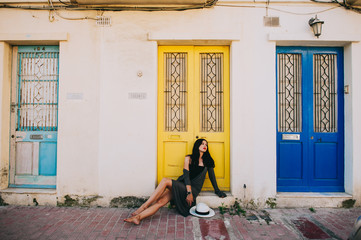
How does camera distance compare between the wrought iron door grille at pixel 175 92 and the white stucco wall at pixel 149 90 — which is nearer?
the white stucco wall at pixel 149 90

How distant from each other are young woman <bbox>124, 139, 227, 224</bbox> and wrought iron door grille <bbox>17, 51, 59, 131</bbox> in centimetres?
277

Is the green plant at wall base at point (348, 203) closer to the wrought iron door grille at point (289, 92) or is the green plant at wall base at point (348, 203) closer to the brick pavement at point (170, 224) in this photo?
the brick pavement at point (170, 224)

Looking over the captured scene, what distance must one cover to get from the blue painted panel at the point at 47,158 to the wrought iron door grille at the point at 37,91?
376mm

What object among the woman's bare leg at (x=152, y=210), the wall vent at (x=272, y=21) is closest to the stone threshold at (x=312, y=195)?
the woman's bare leg at (x=152, y=210)

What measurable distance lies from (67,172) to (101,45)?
273 cm

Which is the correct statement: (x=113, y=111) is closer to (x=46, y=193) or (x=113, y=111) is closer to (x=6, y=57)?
(x=46, y=193)

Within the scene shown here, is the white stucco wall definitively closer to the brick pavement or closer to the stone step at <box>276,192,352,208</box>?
the stone step at <box>276,192,352,208</box>

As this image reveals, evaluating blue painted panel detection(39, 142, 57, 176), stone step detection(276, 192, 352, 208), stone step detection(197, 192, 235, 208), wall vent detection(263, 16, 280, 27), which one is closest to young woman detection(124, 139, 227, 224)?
stone step detection(197, 192, 235, 208)

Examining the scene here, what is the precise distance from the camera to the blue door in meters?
4.66

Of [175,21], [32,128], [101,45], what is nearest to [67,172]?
[32,128]

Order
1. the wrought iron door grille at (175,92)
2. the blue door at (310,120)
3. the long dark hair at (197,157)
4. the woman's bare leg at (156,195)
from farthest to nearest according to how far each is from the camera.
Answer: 1. the wrought iron door grille at (175,92)
2. the blue door at (310,120)
3. the long dark hair at (197,157)
4. the woman's bare leg at (156,195)

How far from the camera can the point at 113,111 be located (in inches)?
177

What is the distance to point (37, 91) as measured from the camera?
4.82 metres

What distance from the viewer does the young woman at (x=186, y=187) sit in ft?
12.6
